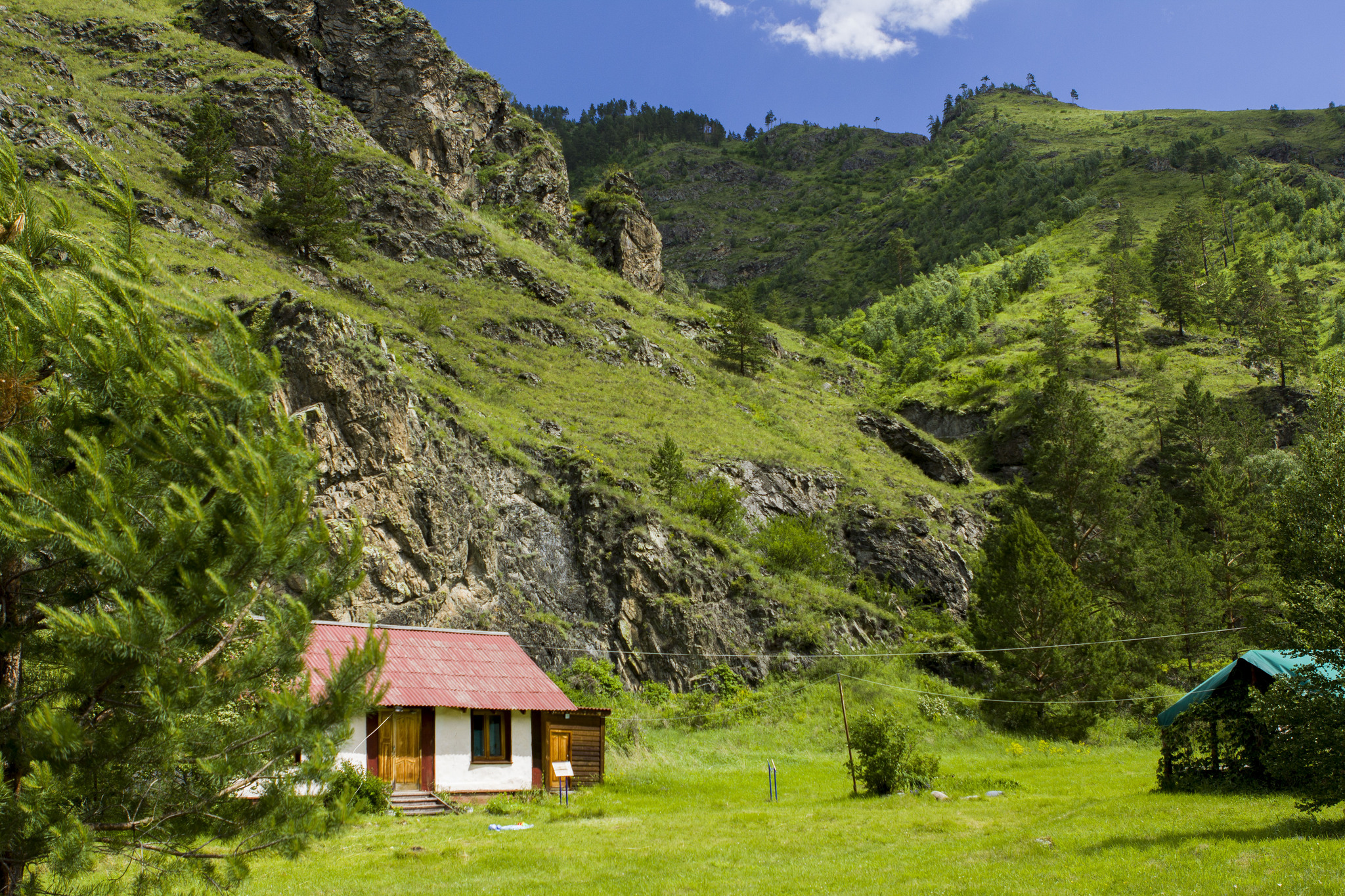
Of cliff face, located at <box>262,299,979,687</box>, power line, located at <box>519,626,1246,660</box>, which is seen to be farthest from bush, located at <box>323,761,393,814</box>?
power line, located at <box>519,626,1246,660</box>

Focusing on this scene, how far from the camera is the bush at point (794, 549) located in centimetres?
4475

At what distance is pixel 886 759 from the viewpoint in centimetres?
2305

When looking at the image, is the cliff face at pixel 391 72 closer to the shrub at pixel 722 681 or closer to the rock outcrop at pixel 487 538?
the rock outcrop at pixel 487 538

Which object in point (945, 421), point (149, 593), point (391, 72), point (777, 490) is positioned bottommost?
point (149, 593)

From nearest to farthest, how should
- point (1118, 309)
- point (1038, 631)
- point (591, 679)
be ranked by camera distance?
point (591, 679), point (1038, 631), point (1118, 309)

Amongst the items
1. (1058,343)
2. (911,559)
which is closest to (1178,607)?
(911,559)

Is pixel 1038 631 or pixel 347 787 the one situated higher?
pixel 347 787

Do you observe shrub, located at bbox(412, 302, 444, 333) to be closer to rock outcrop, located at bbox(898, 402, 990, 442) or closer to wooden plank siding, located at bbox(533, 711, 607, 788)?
wooden plank siding, located at bbox(533, 711, 607, 788)

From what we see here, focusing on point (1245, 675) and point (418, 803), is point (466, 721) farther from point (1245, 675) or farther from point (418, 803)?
point (1245, 675)

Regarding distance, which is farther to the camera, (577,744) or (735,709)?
(735,709)

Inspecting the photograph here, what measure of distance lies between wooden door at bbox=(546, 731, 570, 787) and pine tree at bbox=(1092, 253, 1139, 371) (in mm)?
68251

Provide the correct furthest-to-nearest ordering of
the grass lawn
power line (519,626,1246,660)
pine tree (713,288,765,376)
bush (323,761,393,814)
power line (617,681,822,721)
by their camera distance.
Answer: pine tree (713,288,765,376)
power line (519,626,1246,660)
power line (617,681,822,721)
the grass lawn
bush (323,761,393,814)

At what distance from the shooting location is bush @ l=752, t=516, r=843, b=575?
44750 mm

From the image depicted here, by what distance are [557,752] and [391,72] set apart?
68500mm
